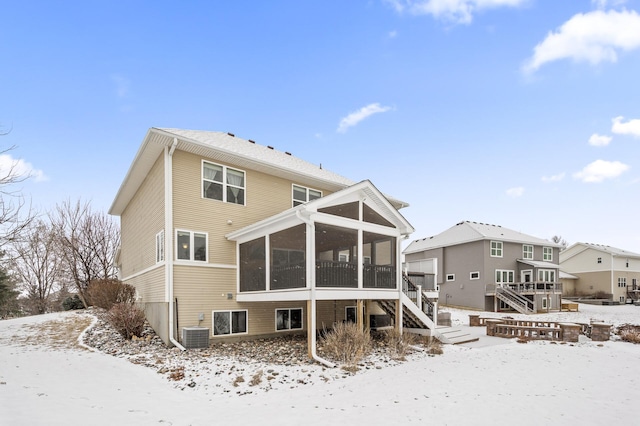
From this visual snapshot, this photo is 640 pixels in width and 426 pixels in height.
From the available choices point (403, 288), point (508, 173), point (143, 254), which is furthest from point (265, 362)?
point (508, 173)

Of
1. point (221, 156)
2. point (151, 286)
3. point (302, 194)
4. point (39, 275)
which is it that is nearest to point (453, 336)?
point (302, 194)

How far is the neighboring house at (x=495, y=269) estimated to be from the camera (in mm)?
28500

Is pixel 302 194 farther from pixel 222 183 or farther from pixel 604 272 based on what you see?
pixel 604 272

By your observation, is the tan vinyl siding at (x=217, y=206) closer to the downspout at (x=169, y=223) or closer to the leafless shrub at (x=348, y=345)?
the downspout at (x=169, y=223)

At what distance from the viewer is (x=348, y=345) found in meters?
10.2

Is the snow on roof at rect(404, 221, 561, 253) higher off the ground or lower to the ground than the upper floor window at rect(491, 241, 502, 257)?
higher

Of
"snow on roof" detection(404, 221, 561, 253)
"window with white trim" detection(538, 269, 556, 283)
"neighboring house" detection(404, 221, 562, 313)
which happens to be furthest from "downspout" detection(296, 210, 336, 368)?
"window with white trim" detection(538, 269, 556, 283)

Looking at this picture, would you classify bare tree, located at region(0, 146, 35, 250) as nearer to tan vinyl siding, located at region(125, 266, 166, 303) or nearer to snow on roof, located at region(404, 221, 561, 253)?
tan vinyl siding, located at region(125, 266, 166, 303)

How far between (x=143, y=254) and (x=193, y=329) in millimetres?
5850

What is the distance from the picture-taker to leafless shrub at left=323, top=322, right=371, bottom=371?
32.7ft

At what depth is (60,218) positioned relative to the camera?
29781mm

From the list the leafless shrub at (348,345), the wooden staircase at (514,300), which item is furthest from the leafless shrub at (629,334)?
the wooden staircase at (514,300)

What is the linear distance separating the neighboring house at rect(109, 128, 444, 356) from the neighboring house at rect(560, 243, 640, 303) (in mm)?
35951

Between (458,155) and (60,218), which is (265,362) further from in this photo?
(60,218)
